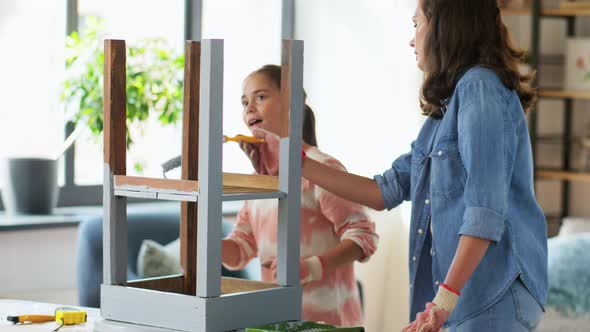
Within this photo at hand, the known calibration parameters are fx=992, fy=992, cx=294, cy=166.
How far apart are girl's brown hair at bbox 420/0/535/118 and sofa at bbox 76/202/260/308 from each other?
178 cm

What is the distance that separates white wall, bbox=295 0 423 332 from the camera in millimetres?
4629

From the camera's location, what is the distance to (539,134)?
491cm

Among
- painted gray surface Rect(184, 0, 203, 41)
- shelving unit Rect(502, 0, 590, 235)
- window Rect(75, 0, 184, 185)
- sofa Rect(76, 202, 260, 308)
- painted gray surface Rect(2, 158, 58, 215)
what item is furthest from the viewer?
shelving unit Rect(502, 0, 590, 235)

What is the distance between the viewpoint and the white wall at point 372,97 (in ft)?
15.2

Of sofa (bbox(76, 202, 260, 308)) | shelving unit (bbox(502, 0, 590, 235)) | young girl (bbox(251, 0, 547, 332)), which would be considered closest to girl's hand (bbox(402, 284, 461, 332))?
young girl (bbox(251, 0, 547, 332))

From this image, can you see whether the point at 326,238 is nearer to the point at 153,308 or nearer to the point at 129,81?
the point at 153,308

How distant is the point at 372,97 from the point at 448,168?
2.87 meters

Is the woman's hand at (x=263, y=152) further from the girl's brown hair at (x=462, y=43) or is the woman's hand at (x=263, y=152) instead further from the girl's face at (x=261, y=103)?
the girl's brown hair at (x=462, y=43)

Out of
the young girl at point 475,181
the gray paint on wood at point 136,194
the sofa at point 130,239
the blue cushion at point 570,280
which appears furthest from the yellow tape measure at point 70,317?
the blue cushion at point 570,280

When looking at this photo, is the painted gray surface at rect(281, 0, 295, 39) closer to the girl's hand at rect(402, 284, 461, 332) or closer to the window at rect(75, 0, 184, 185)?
the window at rect(75, 0, 184, 185)

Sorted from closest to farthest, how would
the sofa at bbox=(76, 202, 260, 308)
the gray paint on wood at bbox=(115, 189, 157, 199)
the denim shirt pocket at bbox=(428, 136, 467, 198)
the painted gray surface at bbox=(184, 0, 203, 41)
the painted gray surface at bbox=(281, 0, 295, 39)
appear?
the gray paint on wood at bbox=(115, 189, 157, 199), the denim shirt pocket at bbox=(428, 136, 467, 198), the sofa at bbox=(76, 202, 260, 308), the painted gray surface at bbox=(184, 0, 203, 41), the painted gray surface at bbox=(281, 0, 295, 39)

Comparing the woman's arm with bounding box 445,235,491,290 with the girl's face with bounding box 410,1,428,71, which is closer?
the woman's arm with bounding box 445,235,491,290

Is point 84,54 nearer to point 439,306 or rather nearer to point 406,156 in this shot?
point 406,156

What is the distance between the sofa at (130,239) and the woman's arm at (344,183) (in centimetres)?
141
